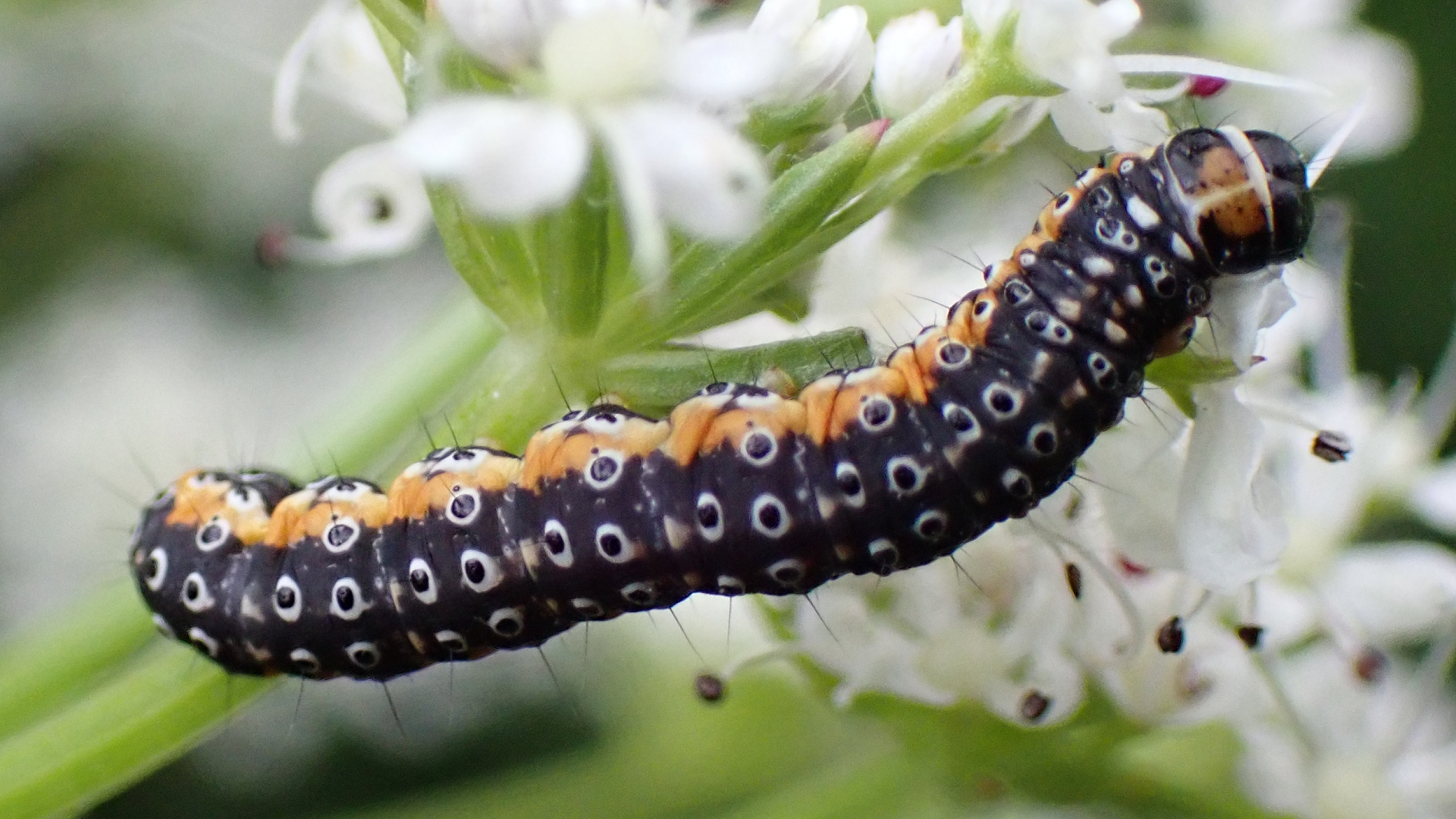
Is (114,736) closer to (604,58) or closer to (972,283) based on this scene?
(604,58)

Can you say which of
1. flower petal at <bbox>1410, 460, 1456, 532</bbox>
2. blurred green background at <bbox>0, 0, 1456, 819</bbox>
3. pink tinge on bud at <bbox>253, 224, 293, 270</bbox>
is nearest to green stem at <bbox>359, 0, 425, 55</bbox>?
pink tinge on bud at <bbox>253, 224, 293, 270</bbox>

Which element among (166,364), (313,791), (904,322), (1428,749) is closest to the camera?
(904,322)

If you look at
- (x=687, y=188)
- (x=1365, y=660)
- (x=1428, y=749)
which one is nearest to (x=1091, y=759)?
(x=1365, y=660)

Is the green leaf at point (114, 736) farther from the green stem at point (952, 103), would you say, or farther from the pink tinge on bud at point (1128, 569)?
the pink tinge on bud at point (1128, 569)

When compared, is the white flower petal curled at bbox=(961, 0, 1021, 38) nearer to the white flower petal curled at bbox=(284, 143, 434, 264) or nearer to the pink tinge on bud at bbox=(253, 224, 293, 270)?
the white flower petal curled at bbox=(284, 143, 434, 264)

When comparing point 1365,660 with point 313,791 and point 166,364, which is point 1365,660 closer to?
point 313,791

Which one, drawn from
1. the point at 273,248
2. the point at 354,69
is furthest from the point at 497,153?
the point at 273,248
